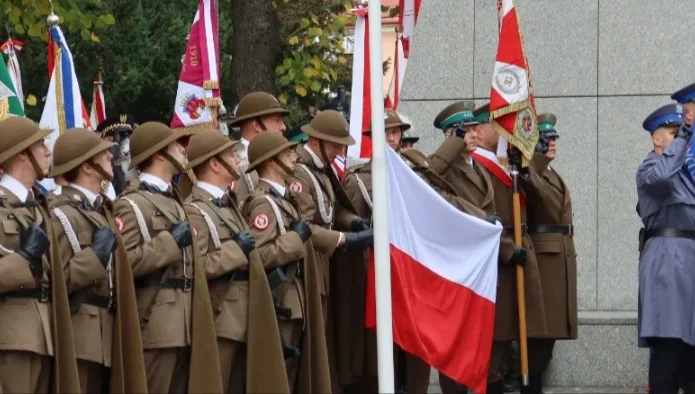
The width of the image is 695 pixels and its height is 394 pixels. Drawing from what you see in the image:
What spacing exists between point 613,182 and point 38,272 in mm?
7093

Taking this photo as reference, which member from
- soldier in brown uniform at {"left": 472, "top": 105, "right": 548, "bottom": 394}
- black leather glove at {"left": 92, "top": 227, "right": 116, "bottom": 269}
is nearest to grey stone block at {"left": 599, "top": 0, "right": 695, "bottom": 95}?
soldier in brown uniform at {"left": 472, "top": 105, "right": 548, "bottom": 394}

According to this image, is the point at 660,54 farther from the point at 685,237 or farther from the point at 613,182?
the point at 685,237

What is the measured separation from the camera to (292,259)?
9547 millimetres

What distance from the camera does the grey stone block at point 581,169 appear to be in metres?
13.8

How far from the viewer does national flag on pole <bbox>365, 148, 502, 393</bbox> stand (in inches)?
372

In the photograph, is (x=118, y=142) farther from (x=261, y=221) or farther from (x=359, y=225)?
(x=261, y=221)

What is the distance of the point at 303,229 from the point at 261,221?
0.84 feet

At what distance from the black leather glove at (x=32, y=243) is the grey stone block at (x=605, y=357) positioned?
6469mm

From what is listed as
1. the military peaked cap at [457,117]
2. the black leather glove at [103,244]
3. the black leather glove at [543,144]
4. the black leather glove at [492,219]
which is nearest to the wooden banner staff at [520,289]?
the black leather glove at [492,219]

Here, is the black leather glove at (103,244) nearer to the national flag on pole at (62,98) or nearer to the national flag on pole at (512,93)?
the national flag on pole at (62,98)

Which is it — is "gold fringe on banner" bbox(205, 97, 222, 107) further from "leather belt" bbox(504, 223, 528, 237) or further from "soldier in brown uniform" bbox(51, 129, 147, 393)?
"soldier in brown uniform" bbox(51, 129, 147, 393)

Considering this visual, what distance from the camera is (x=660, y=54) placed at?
45.5ft

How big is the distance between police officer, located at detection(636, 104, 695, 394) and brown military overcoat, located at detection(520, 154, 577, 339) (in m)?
0.90

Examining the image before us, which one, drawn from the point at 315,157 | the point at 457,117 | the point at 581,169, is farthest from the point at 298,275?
the point at 581,169
